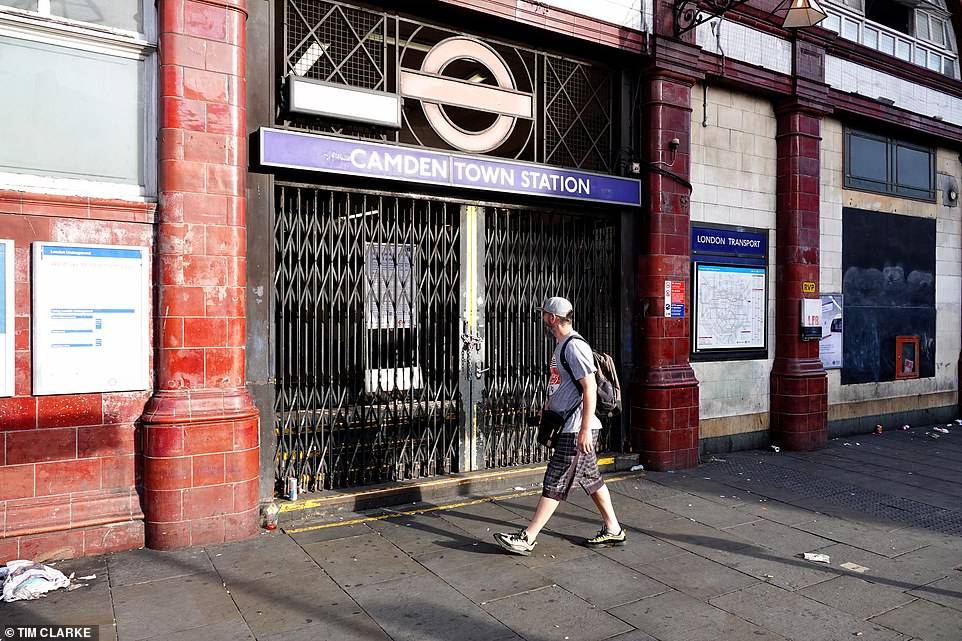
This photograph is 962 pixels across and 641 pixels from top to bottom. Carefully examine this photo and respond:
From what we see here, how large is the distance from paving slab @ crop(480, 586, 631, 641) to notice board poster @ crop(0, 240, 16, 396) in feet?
12.2

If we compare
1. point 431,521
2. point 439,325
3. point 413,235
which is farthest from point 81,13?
point 431,521

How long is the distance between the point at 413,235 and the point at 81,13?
325 cm

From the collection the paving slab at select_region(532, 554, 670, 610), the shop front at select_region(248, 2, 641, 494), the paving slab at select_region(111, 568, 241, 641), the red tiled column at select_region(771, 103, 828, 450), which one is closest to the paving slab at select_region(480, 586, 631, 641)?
the paving slab at select_region(532, 554, 670, 610)

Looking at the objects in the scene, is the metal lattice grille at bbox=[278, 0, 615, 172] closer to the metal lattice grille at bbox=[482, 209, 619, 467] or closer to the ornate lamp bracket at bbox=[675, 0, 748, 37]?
the metal lattice grille at bbox=[482, 209, 619, 467]

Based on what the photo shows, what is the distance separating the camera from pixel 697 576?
505cm

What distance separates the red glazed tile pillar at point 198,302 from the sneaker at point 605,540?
2711 mm

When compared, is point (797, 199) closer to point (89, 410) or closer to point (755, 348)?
point (755, 348)

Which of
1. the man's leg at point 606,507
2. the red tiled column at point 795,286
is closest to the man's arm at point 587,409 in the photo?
the man's leg at point 606,507

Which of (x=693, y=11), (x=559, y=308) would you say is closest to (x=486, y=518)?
(x=559, y=308)

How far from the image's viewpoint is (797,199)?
970cm

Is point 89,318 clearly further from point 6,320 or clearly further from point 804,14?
point 804,14

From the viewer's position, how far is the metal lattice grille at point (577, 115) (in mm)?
8023

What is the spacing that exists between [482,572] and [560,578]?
1.80 ft

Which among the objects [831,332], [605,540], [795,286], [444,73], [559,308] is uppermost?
[444,73]
